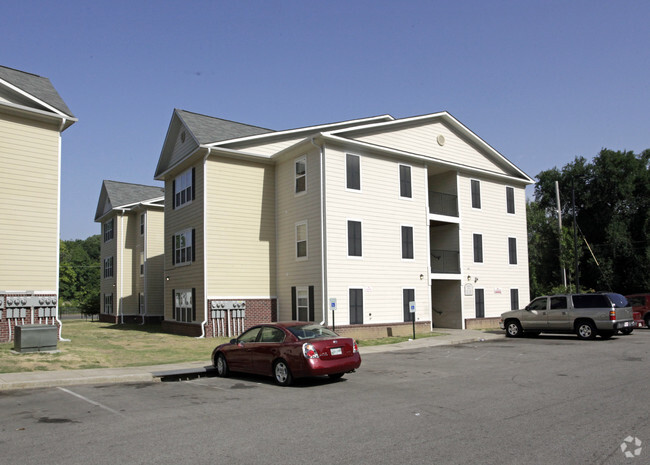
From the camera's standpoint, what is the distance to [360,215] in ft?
78.1

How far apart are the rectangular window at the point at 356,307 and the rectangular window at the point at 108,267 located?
25490 mm

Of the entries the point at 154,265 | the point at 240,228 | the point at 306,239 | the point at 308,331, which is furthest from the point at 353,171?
the point at 154,265

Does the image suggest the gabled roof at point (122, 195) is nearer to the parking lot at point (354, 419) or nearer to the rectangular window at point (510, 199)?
the rectangular window at point (510, 199)

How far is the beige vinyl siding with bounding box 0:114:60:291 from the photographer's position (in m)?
19.5

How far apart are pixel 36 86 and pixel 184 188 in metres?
8.00

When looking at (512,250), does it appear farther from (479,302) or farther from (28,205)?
(28,205)

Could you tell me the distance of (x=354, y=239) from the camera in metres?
23.5

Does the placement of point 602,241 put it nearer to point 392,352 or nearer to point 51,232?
point 392,352

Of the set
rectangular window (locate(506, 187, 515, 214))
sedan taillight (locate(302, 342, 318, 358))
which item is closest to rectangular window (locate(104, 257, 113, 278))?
rectangular window (locate(506, 187, 515, 214))

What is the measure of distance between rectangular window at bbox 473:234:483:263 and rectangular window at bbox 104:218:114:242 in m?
27.7

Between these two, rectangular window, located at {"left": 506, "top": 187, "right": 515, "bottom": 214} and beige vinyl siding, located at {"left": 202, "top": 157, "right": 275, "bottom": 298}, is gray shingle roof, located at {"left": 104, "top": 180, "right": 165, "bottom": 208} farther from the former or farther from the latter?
rectangular window, located at {"left": 506, "top": 187, "right": 515, "bottom": 214}

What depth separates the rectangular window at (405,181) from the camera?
2583 centimetres

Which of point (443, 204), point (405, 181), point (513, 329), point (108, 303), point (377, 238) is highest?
point (405, 181)

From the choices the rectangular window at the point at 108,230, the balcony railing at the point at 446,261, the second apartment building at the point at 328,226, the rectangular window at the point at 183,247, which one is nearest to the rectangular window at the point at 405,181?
the second apartment building at the point at 328,226
